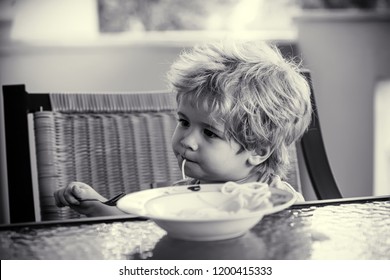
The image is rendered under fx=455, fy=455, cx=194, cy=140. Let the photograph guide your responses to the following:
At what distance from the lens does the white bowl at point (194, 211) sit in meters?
0.39

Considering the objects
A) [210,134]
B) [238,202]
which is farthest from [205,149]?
[238,202]

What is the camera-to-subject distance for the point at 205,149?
594mm

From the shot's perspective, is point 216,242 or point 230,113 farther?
point 230,113

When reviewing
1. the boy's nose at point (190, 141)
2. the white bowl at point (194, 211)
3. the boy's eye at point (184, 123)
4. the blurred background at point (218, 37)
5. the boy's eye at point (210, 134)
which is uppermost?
the blurred background at point (218, 37)

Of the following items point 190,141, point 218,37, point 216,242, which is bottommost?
point 216,242

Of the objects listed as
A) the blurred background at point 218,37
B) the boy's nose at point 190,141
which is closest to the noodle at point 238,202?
the boy's nose at point 190,141

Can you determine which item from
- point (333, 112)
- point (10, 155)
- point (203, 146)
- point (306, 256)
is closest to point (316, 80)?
point (333, 112)

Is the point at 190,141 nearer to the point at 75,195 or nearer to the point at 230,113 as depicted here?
the point at 230,113

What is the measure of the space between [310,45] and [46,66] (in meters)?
0.41

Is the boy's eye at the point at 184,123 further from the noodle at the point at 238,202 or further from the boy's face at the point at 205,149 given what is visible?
the noodle at the point at 238,202

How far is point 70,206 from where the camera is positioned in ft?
1.98

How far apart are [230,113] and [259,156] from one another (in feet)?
0.28

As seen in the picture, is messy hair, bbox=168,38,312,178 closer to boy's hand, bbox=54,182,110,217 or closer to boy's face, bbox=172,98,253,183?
boy's face, bbox=172,98,253,183
